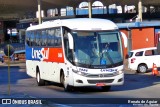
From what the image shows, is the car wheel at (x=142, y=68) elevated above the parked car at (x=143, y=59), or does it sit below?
below

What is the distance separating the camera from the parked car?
3331cm

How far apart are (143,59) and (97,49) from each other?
14.0 meters

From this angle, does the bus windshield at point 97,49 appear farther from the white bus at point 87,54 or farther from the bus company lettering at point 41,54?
the bus company lettering at point 41,54

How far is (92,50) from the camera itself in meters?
20.1

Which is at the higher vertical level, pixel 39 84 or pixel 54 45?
pixel 54 45

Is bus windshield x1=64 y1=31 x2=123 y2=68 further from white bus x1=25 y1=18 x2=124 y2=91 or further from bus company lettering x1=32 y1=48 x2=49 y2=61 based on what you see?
bus company lettering x1=32 y1=48 x2=49 y2=61

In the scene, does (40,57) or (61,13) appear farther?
(61,13)

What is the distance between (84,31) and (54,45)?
2.59 metres

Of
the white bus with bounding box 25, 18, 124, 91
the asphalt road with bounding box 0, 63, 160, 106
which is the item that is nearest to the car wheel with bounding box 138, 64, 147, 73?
the asphalt road with bounding box 0, 63, 160, 106

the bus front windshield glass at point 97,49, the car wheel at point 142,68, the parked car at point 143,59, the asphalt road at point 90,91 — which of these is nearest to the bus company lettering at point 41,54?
the asphalt road at point 90,91

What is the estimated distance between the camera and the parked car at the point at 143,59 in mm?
33312

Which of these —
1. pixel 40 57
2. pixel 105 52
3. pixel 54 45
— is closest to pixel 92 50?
pixel 105 52

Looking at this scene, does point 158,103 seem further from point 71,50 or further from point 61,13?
point 61,13

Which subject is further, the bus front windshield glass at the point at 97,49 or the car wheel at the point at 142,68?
the car wheel at the point at 142,68
